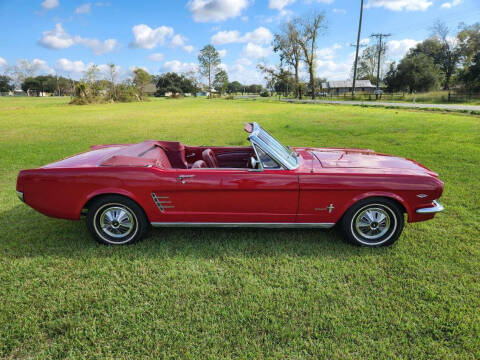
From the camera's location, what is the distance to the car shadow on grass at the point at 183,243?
320 cm

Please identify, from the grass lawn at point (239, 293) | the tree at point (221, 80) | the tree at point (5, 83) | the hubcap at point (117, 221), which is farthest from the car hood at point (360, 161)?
the tree at point (5, 83)

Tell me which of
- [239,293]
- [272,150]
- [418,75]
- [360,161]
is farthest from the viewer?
[418,75]

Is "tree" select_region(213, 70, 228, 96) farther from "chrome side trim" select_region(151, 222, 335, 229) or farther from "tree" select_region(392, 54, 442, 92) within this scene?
"chrome side trim" select_region(151, 222, 335, 229)

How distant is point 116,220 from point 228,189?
134 cm

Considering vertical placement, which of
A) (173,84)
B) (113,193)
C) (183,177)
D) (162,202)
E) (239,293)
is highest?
(173,84)

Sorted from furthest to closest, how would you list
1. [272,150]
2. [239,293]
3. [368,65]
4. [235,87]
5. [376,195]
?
[235,87] < [368,65] < [272,150] < [376,195] < [239,293]

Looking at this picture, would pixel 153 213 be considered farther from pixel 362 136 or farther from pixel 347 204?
pixel 362 136

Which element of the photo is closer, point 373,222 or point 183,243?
point 373,222

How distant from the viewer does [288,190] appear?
3.11m

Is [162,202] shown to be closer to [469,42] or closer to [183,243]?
[183,243]

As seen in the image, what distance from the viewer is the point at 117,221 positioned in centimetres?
330

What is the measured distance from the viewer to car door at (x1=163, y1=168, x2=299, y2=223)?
3105 millimetres

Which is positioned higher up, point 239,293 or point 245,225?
point 245,225

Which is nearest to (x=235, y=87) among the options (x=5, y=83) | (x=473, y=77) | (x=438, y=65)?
(x=5, y=83)
